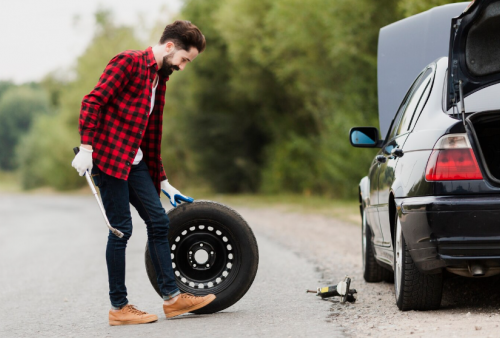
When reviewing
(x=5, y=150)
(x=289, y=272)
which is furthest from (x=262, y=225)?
(x=5, y=150)

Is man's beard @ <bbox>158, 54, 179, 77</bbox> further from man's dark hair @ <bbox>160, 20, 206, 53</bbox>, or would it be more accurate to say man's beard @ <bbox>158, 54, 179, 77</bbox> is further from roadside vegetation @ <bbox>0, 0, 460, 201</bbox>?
roadside vegetation @ <bbox>0, 0, 460, 201</bbox>

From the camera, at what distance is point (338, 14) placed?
21.3m

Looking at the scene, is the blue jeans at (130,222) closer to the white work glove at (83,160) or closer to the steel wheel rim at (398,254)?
the white work glove at (83,160)

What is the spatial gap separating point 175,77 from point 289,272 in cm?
2941

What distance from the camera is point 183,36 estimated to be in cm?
545

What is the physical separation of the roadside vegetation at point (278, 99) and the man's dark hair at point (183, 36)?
1049 centimetres

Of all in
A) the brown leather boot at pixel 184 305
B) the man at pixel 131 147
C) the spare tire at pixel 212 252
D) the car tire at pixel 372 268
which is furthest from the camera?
the car tire at pixel 372 268

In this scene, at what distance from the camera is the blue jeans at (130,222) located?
17.9 feet

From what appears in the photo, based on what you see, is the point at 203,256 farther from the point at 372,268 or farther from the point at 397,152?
the point at 372,268

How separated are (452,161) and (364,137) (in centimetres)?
191

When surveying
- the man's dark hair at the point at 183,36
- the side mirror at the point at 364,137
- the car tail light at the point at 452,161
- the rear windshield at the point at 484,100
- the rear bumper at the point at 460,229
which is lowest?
the rear bumper at the point at 460,229

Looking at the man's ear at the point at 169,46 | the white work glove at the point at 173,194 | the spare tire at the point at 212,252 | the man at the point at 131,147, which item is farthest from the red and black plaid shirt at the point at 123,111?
the spare tire at the point at 212,252

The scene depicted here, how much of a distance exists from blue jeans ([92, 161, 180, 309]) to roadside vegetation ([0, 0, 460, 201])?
10782mm

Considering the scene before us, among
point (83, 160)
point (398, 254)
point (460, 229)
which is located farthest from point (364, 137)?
point (83, 160)
